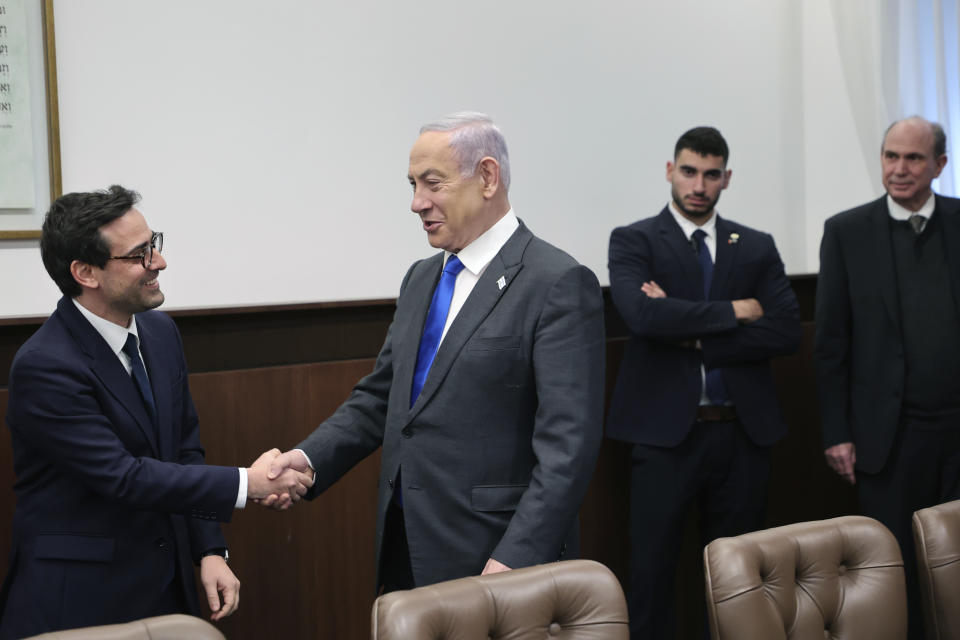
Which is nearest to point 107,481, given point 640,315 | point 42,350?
point 42,350

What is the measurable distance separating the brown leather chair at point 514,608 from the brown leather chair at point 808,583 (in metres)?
0.26

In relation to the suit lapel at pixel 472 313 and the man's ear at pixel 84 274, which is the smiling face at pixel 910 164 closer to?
the suit lapel at pixel 472 313

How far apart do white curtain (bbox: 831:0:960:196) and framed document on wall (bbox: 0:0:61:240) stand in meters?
3.68

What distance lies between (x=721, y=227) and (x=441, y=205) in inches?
70.6

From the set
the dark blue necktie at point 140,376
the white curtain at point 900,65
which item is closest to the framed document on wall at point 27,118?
the dark blue necktie at point 140,376

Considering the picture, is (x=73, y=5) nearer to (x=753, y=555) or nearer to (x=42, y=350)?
(x=42, y=350)

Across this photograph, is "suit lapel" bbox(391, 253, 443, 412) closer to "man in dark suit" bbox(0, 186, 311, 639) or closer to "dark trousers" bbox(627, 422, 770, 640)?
"man in dark suit" bbox(0, 186, 311, 639)

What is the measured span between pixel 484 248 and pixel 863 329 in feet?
6.19

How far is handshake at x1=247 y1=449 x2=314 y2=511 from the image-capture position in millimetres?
2521

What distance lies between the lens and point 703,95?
15.9 feet

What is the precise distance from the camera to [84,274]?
2.38 metres

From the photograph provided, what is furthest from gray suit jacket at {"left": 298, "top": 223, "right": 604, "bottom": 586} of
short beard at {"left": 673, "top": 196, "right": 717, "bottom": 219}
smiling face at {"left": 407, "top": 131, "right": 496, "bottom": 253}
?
short beard at {"left": 673, "top": 196, "right": 717, "bottom": 219}

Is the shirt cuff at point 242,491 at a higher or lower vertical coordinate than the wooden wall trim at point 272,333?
lower

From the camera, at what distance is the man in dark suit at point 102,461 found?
2.26 meters
